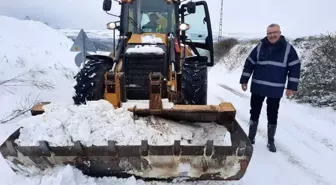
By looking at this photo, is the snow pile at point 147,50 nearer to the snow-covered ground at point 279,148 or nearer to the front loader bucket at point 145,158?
the snow-covered ground at point 279,148

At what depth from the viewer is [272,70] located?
434 centimetres

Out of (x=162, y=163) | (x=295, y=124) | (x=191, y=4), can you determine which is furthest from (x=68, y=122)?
(x=295, y=124)

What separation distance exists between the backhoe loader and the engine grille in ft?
0.05

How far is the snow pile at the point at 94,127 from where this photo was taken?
9.35ft

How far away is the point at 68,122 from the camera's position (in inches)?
115

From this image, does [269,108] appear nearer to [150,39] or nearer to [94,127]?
[150,39]

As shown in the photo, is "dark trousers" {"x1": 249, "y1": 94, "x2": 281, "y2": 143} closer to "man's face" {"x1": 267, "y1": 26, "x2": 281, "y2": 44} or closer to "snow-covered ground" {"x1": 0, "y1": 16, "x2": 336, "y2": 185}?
"snow-covered ground" {"x1": 0, "y1": 16, "x2": 336, "y2": 185}

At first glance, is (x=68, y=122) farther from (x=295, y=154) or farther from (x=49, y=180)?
(x=295, y=154)

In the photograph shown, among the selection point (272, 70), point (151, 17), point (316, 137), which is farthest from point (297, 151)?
point (151, 17)

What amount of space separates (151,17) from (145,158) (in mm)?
3105

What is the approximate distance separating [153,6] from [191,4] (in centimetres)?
68

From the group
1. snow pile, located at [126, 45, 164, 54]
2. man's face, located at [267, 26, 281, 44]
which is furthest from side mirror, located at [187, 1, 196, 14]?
man's face, located at [267, 26, 281, 44]

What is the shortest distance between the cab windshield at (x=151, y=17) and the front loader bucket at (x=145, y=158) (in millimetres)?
2785

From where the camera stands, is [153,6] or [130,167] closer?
[130,167]
